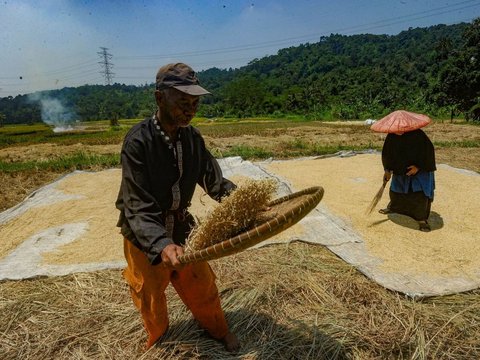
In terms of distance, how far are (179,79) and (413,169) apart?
9.46 feet

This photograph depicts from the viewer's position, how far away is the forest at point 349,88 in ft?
66.9

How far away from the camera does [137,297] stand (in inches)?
73.5

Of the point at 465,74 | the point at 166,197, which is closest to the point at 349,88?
the point at 465,74

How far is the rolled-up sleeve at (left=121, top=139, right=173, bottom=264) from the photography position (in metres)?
1.50

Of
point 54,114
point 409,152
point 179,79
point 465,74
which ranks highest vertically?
point 465,74

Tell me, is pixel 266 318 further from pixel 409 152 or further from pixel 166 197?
pixel 409 152

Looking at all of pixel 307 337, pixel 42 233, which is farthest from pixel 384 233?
pixel 42 233

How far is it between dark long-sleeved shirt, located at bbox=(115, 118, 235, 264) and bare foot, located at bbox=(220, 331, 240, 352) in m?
0.79

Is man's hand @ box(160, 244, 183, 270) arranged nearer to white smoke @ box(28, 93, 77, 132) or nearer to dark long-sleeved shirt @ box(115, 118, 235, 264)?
dark long-sleeved shirt @ box(115, 118, 235, 264)

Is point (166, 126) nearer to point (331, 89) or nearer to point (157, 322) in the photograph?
point (157, 322)

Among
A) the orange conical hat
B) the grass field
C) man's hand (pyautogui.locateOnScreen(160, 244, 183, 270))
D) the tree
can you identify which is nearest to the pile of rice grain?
man's hand (pyautogui.locateOnScreen(160, 244, 183, 270))

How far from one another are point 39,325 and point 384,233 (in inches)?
117

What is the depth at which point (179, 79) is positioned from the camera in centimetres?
154

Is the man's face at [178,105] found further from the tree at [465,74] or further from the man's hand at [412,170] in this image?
the tree at [465,74]
